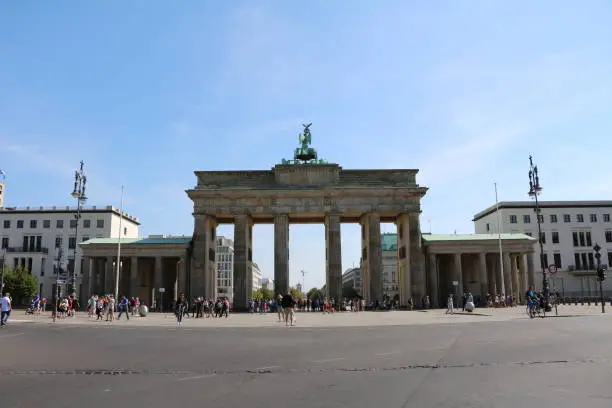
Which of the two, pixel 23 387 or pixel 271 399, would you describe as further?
pixel 23 387

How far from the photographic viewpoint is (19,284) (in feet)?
246

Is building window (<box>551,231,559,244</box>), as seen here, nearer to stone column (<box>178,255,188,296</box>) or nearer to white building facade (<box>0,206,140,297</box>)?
stone column (<box>178,255,188,296</box>)

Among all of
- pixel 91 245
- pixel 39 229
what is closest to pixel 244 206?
pixel 91 245

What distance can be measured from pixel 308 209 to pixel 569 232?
52743mm

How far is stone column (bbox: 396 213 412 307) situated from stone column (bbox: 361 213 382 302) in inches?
149

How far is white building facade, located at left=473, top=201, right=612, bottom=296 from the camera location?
85125mm

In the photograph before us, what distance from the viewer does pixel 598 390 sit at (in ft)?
26.4

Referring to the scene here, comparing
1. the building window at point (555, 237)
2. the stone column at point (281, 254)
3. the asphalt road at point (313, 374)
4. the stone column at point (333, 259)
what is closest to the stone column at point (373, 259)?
the stone column at point (333, 259)

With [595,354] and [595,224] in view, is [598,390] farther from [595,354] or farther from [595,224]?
[595,224]

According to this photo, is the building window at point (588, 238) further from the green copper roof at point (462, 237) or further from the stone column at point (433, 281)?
the stone column at point (433, 281)

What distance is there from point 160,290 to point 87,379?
51.8m

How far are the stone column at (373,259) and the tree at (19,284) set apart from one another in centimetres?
5178

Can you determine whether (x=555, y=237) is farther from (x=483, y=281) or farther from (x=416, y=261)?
(x=416, y=261)

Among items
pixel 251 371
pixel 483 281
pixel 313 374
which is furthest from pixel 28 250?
pixel 313 374
